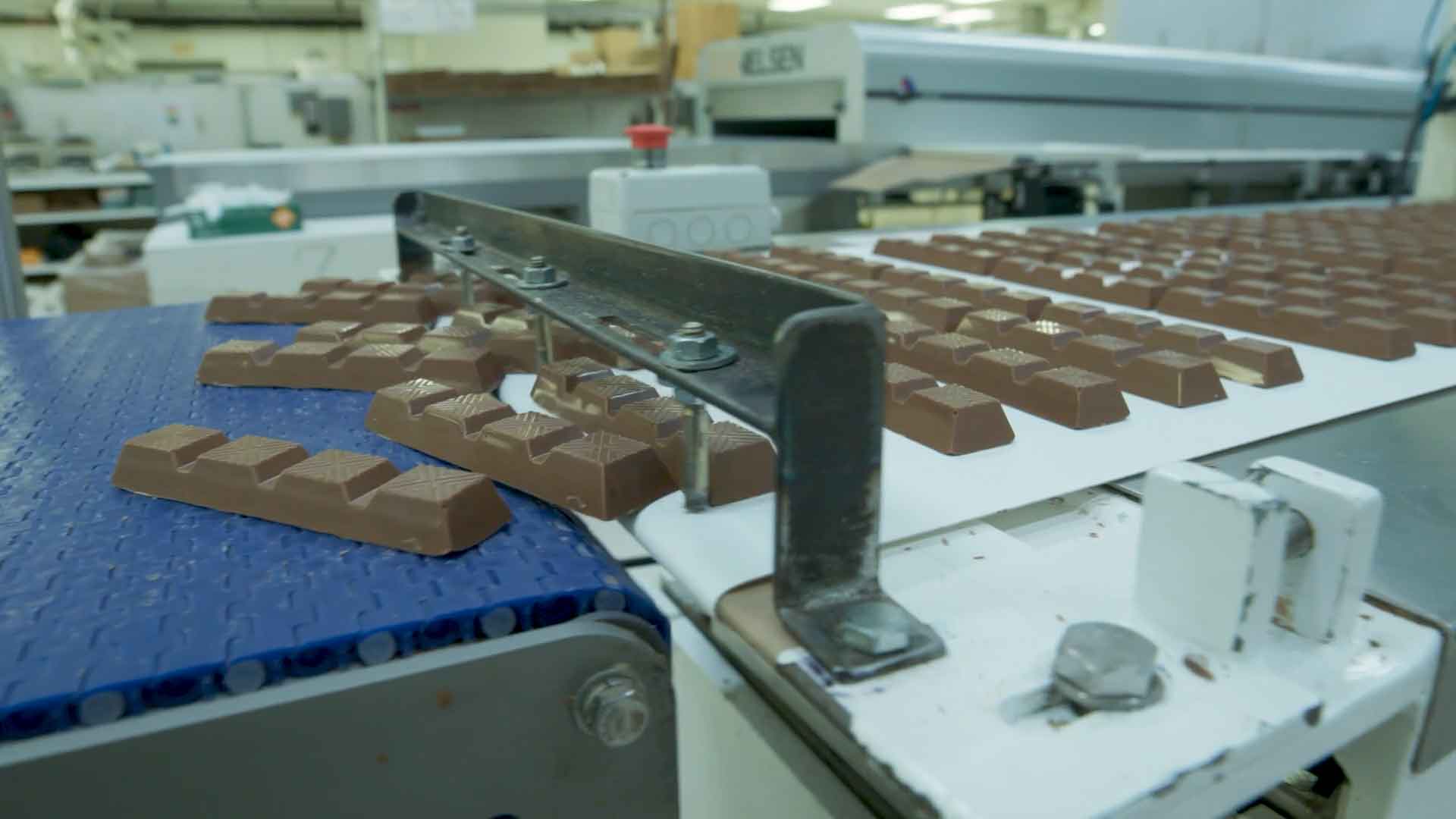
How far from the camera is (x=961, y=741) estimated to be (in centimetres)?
44

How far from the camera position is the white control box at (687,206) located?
1.76 metres

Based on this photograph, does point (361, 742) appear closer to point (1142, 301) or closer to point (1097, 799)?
point (1097, 799)

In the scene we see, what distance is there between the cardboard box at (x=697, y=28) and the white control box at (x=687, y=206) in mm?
4252

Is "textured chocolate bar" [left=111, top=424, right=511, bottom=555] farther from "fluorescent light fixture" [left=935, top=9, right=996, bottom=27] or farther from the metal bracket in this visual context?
"fluorescent light fixture" [left=935, top=9, right=996, bottom=27]

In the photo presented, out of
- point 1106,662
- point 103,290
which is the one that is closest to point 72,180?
point 103,290

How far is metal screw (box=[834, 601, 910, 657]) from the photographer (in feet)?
1.62

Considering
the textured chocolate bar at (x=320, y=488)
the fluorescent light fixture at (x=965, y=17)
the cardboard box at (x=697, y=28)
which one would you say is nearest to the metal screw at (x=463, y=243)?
the textured chocolate bar at (x=320, y=488)

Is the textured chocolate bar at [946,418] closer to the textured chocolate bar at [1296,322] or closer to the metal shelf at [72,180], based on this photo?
the textured chocolate bar at [1296,322]

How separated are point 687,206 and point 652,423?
44.6 inches

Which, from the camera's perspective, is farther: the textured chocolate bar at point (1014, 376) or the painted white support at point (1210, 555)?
the textured chocolate bar at point (1014, 376)

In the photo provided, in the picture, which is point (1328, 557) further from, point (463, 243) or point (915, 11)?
point (915, 11)

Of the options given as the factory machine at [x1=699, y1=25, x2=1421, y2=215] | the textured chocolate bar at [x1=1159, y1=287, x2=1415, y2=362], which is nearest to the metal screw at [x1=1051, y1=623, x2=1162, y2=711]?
the textured chocolate bar at [x1=1159, y1=287, x2=1415, y2=362]

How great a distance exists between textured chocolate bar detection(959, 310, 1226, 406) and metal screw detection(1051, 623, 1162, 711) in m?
0.57

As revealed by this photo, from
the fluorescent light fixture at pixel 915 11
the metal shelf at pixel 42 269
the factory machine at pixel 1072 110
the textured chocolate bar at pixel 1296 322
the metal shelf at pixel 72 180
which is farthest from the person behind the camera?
the fluorescent light fixture at pixel 915 11
